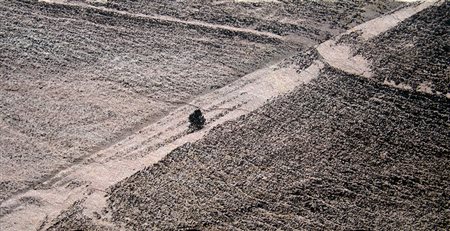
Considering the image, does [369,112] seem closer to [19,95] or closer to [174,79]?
[174,79]

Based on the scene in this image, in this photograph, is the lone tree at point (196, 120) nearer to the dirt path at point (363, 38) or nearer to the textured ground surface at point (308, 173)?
the textured ground surface at point (308, 173)

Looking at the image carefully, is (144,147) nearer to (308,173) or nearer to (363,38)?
(308,173)

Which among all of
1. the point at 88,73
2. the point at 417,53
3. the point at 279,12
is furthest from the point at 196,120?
the point at 417,53

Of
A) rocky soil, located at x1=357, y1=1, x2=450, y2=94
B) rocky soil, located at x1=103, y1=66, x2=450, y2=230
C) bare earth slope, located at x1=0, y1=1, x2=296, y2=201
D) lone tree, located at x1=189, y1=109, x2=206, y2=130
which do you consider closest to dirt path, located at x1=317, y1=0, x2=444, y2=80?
rocky soil, located at x1=357, y1=1, x2=450, y2=94

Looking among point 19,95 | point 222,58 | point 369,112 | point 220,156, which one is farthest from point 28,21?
point 369,112

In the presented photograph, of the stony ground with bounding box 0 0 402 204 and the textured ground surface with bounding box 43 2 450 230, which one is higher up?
the stony ground with bounding box 0 0 402 204

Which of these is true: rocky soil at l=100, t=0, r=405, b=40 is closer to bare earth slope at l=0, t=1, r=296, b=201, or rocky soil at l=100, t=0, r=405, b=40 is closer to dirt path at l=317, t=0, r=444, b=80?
dirt path at l=317, t=0, r=444, b=80
